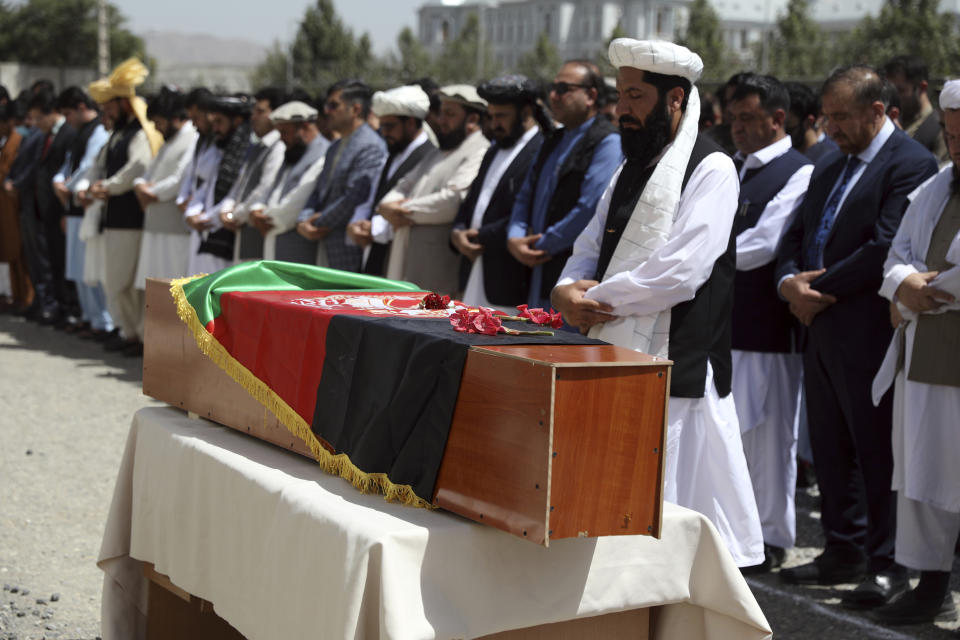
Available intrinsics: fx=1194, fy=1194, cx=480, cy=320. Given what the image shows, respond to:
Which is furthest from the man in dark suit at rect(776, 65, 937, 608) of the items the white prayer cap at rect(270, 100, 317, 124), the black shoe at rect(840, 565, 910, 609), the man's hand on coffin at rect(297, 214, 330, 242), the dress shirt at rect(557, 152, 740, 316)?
the white prayer cap at rect(270, 100, 317, 124)

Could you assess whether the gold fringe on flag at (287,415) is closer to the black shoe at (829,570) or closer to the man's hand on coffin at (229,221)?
the black shoe at (829,570)

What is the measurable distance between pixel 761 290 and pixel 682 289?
1.68 metres

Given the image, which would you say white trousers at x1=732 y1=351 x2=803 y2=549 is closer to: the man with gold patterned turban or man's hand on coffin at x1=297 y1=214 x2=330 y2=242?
man's hand on coffin at x1=297 y1=214 x2=330 y2=242

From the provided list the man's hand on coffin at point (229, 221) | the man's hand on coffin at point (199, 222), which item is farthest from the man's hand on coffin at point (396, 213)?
the man's hand on coffin at point (199, 222)

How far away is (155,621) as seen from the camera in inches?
158

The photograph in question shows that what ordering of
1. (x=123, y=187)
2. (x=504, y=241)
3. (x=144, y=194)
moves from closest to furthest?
(x=504, y=241)
(x=144, y=194)
(x=123, y=187)

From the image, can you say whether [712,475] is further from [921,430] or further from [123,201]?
[123,201]

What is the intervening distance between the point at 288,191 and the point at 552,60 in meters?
59.5

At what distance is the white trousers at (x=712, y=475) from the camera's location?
162 inches

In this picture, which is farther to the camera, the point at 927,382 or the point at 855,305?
the point at 855,305

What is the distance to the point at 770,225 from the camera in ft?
18.0

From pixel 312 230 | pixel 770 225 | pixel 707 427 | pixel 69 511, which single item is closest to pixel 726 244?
pixel 707 427

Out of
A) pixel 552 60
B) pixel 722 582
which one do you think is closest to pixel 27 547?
pixel 722 582

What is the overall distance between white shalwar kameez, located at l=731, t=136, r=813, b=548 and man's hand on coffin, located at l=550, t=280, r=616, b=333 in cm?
144
